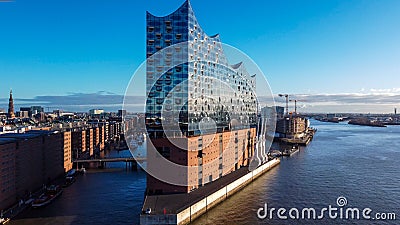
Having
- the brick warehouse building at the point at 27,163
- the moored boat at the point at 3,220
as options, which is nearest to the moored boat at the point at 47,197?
the brick warehouse building at the point at 27,163

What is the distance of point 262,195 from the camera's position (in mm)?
14680

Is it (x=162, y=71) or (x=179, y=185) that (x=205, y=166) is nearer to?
(x=179, y=185)

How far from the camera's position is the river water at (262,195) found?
37.5ft

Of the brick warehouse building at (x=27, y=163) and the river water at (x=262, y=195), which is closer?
the river water at (x=262, y=195)

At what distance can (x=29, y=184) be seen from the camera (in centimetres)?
1374

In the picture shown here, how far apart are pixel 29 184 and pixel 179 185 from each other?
6539 millimetres

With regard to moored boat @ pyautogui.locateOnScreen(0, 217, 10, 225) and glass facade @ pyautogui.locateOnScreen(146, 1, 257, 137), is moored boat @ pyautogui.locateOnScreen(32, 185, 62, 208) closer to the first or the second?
moored boat @ pyautogui.locateOnScreen(0, 217, 10, 225)

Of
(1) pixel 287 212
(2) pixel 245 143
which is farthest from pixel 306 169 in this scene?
(1) pixel 287 212

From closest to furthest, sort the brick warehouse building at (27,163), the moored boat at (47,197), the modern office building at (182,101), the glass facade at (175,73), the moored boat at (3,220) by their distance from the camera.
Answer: the moored boat at (3,220)
the brick warehouse building at (27,163)
the moored boat at (47,197)
the modern office building at (182,101)
the glass facade at (175,73)

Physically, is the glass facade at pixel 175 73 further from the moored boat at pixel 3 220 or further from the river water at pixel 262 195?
the moored boat at pixel 3 220

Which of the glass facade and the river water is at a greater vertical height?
the glass facade

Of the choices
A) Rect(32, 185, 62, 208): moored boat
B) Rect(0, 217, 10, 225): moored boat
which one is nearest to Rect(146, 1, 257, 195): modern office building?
Rect(32, 185, 62, 208): moored boat

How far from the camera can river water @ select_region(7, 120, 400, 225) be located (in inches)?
450

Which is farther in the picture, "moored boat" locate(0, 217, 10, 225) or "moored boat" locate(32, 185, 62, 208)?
"moored boat" locate(32, 185, 62, 208)
